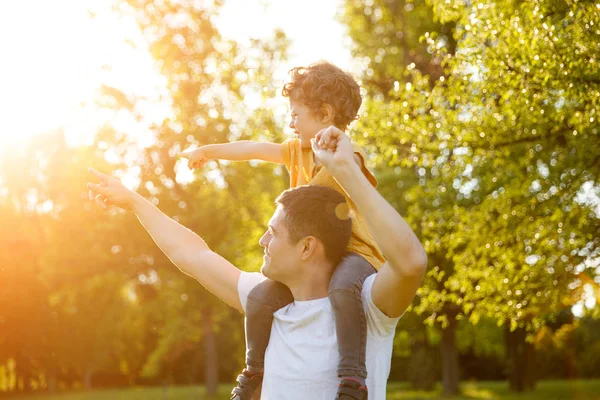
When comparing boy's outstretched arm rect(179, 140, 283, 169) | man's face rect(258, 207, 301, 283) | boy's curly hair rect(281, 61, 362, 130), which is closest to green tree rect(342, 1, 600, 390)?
boy's outstretched arm rect(179, 140, 283, 169)

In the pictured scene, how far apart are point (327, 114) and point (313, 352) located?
1.36m

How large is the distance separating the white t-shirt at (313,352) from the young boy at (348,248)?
1.9 inches

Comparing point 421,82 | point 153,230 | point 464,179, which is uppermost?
point 421,82

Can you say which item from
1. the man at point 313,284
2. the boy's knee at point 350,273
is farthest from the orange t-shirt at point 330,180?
the man at point 313,284

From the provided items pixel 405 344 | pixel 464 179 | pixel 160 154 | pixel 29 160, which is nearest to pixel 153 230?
pixel 464 179

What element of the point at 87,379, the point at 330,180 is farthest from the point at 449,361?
the point at 330,180

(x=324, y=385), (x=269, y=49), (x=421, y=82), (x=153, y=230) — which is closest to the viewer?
(x=324, y=385)

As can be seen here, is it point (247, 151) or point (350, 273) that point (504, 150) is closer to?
point (247, 151)

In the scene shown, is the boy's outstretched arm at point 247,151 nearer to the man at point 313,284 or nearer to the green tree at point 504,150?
the man at point 313,284

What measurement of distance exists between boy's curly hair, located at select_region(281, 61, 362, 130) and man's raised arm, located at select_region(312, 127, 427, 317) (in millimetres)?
1100

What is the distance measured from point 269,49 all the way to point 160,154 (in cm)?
505

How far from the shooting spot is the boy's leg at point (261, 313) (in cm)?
264

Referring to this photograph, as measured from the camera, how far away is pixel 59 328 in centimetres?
3422

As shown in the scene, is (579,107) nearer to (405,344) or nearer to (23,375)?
(405,344)
